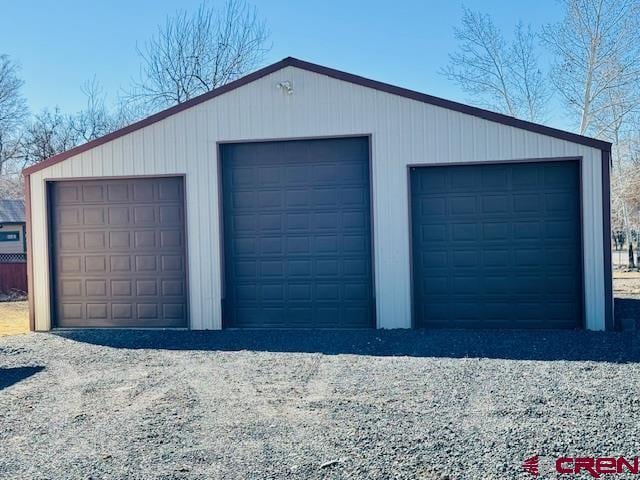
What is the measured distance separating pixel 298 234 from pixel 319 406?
186 inches

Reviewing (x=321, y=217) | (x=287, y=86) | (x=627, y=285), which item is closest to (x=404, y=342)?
(x=321, y=217)

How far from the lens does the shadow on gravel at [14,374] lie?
262 inches

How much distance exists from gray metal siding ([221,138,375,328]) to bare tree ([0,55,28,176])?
27876 millimetres

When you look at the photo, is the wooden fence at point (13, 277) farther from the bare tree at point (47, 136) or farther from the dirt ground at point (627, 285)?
the bare tree at point (47, 136)

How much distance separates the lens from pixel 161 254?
Result: 10156 mm

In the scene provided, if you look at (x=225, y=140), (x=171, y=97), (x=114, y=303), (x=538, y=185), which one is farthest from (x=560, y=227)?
(x=171, y=97)

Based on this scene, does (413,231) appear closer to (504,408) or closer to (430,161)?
(430,161)

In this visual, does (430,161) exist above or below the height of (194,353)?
above

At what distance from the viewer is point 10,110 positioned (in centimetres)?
3331

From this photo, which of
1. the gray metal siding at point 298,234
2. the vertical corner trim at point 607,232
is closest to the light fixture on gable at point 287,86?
the gray metal siding at point 298,234

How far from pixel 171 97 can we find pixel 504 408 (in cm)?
2119

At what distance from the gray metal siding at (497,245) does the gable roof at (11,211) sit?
22.1 meters

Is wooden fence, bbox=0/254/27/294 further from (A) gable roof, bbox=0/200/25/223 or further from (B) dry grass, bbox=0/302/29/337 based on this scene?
(A) gable roof, bbox=0/200/25/223

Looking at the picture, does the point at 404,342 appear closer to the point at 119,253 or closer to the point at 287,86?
the point at 287,86
